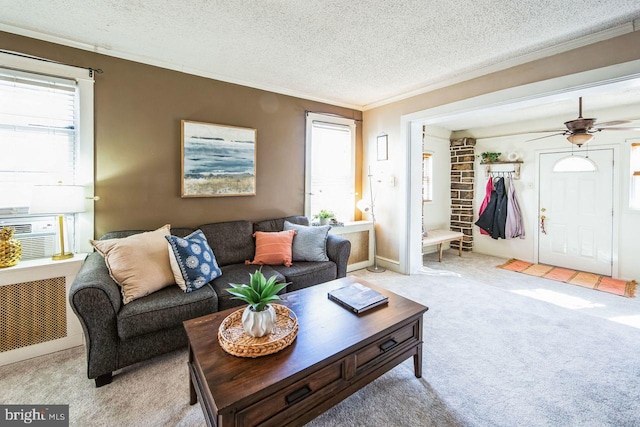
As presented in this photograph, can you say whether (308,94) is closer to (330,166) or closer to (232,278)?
(330,166)

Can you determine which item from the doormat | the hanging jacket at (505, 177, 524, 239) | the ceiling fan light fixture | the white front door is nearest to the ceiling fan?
the ceiling fan light fixture

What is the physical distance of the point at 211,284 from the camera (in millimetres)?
2381

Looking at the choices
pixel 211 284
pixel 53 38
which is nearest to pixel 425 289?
pixel 211 284

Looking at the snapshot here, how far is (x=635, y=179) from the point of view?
3.94 m

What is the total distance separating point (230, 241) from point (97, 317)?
4.52 feet

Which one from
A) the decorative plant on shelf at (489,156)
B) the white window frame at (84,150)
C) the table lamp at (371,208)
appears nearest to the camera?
the white window frame at (84,150)

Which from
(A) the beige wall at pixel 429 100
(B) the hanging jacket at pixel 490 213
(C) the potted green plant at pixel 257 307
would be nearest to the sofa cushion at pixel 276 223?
(A) the beige wall at pixel 429 100

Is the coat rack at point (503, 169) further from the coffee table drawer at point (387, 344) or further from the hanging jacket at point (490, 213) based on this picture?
the coffee table drawer at point (387, 344)

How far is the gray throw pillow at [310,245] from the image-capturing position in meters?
3.07

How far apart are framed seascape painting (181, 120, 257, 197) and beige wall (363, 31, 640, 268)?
1.98 m

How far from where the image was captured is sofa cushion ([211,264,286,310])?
225 centimetres

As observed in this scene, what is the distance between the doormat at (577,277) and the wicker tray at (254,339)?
4.32 m

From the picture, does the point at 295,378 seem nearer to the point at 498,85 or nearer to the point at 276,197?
the point at 276,197

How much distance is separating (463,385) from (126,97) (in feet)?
12.2
